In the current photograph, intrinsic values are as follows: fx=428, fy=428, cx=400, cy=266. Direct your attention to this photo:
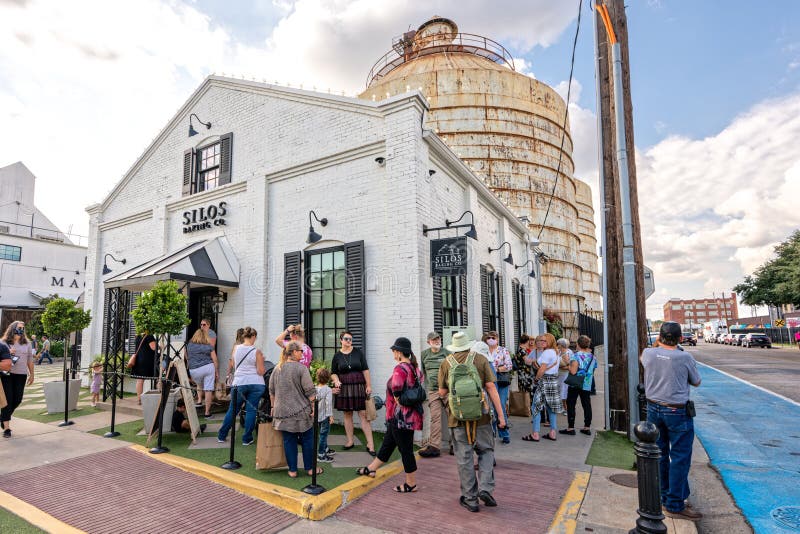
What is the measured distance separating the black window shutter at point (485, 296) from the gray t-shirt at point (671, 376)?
6.90m

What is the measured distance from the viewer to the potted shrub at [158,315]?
692 cm

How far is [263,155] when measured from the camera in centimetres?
1043

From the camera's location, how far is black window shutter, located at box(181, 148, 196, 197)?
12.1m

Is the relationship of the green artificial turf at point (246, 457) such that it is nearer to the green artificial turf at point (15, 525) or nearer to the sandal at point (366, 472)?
the sandal at point (366, 472)

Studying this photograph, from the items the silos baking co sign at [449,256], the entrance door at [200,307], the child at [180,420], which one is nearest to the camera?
the child at [180,420]

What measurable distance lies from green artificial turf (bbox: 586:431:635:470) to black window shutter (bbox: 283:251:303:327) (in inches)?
239

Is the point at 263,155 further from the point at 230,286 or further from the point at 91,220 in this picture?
the point at 91,220

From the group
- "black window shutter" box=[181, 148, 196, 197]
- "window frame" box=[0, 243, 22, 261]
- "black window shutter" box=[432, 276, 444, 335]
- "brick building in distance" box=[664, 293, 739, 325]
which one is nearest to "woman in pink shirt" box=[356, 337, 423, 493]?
"black window shutter" box=[432, 276, 444, 335]

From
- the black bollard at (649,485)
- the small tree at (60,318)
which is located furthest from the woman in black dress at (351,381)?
the small tree at (60,318)

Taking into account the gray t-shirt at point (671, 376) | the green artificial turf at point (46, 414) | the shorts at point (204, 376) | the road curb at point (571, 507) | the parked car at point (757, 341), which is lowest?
the parked car at point (757, 341)

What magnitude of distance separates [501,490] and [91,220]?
15.6 meters

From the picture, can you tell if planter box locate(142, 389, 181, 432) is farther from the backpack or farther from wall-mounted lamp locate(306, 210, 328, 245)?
the backpack

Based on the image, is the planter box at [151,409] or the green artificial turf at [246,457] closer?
the green artificial turf at [246,457]

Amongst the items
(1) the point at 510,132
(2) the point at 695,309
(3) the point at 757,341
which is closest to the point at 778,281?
(3) the point at 757,341
